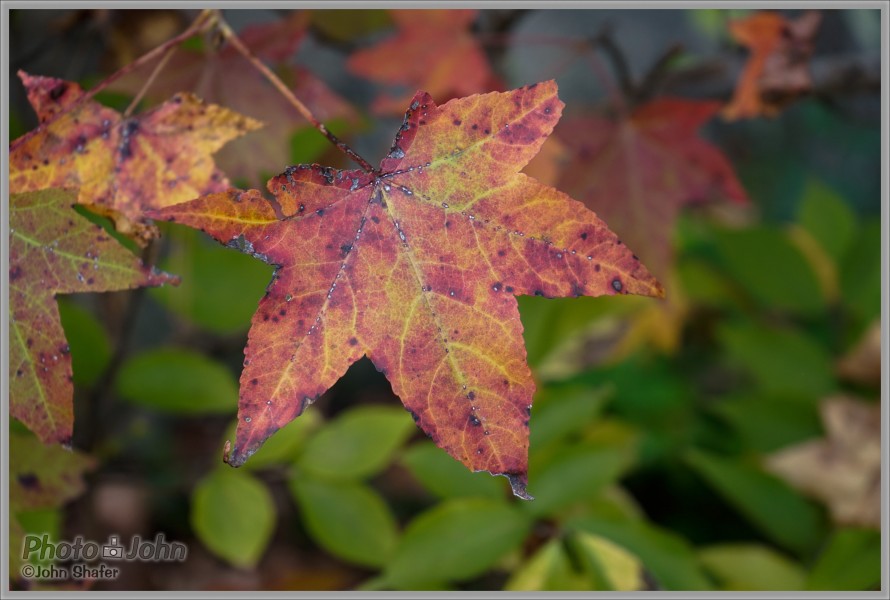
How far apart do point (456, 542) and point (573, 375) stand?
1.57ft

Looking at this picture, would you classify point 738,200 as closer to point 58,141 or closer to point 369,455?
point 369,455

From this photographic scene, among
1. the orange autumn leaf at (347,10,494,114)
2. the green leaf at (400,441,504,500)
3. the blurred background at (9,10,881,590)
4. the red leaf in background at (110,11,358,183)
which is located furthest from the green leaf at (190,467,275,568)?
the orange autumn leaf at (347,10,494,114)

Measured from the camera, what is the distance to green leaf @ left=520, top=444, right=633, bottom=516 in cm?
100

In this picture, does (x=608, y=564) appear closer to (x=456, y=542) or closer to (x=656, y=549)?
(x=656, y=549)

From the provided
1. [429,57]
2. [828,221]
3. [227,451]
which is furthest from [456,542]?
[828,221]

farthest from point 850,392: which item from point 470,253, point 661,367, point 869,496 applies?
point 470,253

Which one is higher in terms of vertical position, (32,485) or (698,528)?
(32,485)

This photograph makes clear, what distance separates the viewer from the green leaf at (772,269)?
1.29 metres

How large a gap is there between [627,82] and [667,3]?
12cm

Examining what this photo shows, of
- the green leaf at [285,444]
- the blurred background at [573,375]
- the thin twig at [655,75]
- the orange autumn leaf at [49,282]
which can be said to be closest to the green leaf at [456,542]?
the blurred background at [573,375]

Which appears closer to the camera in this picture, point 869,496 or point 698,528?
point 869,496

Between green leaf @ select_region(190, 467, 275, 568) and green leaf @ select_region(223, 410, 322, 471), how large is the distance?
0.03 m

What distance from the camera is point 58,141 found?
2.01 ft

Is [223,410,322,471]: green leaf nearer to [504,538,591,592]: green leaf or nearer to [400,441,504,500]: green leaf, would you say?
[400,441,504,500]: green leaf
